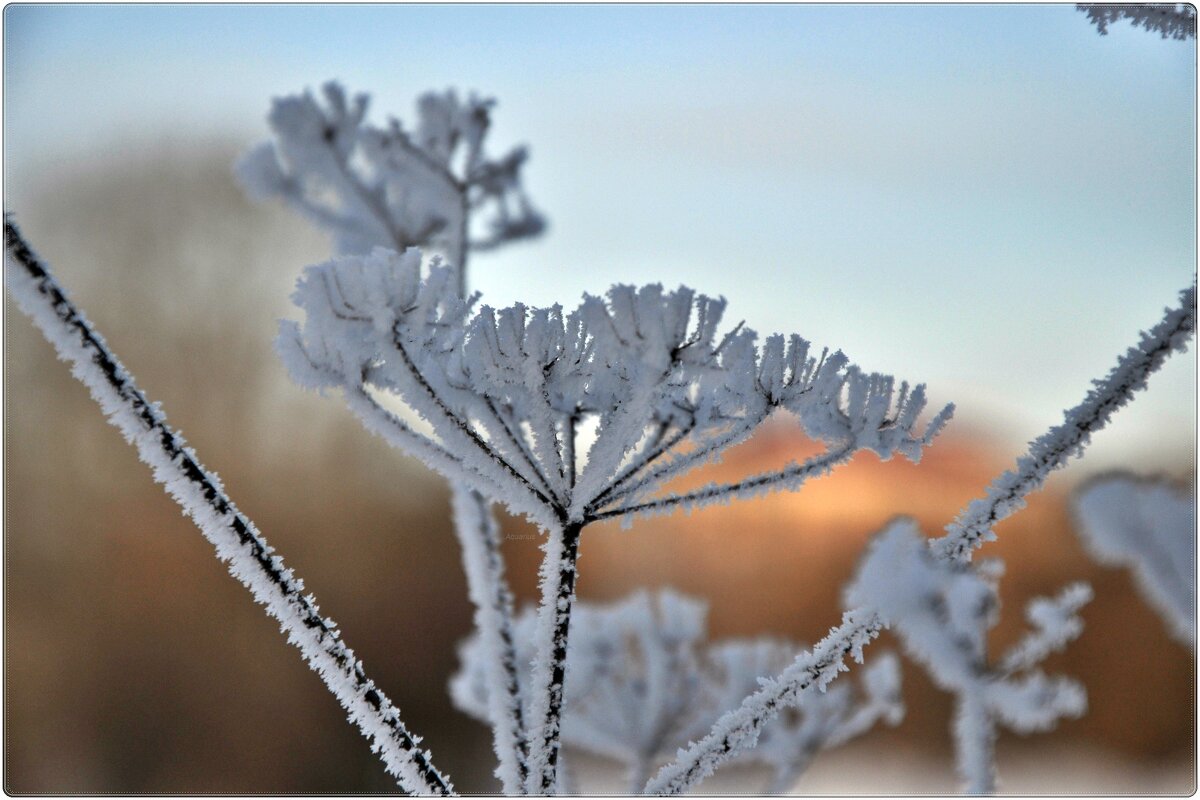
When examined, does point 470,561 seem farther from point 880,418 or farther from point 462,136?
point 462,136

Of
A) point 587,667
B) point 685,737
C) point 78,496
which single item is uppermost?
point 78,496

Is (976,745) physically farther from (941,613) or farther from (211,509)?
(211,509)

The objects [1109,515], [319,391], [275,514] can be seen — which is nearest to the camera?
[1109,515]

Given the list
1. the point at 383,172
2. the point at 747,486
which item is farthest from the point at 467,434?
the point at 383,172

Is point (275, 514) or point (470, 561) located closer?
point (470, 561)

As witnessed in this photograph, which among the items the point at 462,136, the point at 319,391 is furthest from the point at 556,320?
the point at 462,136

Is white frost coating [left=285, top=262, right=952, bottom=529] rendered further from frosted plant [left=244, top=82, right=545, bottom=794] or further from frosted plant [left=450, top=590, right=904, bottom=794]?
frosted plant [left=450, top=590, right=904, bottom=794]

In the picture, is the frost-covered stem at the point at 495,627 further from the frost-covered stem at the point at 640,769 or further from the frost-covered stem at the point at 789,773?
the frost-covered stem at the point at 789,773
